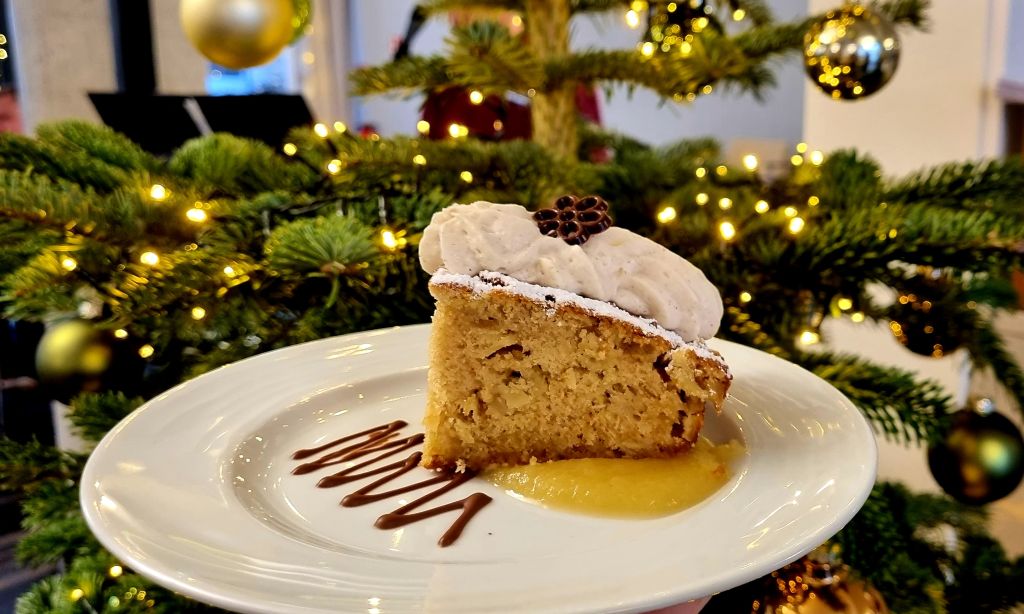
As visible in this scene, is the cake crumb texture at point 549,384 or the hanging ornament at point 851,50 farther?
the hanging ornament at point 851,50

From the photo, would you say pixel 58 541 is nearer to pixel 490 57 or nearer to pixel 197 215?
pixel 197 215

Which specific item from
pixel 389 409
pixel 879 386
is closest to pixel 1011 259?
pixel 879 386

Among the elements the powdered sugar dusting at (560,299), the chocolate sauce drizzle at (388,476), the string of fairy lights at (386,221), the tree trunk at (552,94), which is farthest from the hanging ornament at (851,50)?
the chocolate sauce drizzle at (388,476)

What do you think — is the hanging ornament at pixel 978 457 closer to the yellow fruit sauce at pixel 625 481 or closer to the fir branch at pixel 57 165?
the yellow fruit sauce at pixel 625 481

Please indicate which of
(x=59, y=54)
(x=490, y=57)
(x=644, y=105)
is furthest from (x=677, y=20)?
(x=644, y=105)

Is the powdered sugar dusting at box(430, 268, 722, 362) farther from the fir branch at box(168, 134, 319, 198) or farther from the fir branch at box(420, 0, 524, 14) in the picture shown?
the fir branch at box(420, 0, 524, 14)

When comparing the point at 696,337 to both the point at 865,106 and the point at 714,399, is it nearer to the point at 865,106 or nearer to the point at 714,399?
the point at 714,399
